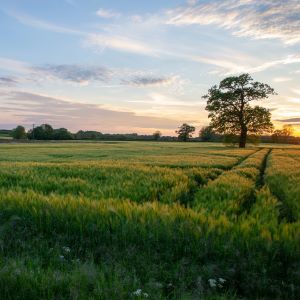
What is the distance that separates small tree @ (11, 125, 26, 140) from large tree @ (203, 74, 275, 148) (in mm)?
118712

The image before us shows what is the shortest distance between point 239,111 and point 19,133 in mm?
123966

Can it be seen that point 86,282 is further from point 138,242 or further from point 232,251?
point 232,251

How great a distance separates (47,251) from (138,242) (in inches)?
59.8

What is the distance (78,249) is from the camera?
5977 millimetres

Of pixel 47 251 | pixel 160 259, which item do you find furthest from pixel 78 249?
pixel 160 259

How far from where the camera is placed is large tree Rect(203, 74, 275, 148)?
68.1 m

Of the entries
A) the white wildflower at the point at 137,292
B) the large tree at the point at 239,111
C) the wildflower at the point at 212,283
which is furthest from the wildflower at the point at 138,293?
the large tree at the point at 239,111

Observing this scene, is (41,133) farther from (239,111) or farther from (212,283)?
(212,283)

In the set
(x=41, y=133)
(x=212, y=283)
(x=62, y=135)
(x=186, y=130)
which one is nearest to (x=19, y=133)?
(x=41, y=133)

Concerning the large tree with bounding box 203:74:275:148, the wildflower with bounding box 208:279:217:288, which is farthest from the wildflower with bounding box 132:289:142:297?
the large tree with bounding box 203:74:275:148

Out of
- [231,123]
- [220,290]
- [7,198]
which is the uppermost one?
[231,123]

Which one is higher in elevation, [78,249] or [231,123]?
[231,123]

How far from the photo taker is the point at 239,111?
68.8 metres

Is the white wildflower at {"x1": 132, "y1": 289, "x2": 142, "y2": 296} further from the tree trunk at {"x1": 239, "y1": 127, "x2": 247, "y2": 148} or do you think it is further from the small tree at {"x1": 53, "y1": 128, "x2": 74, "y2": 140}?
the small tree at {"x1": 53, "y1": 128, "x2": 74, "y2": 140}
